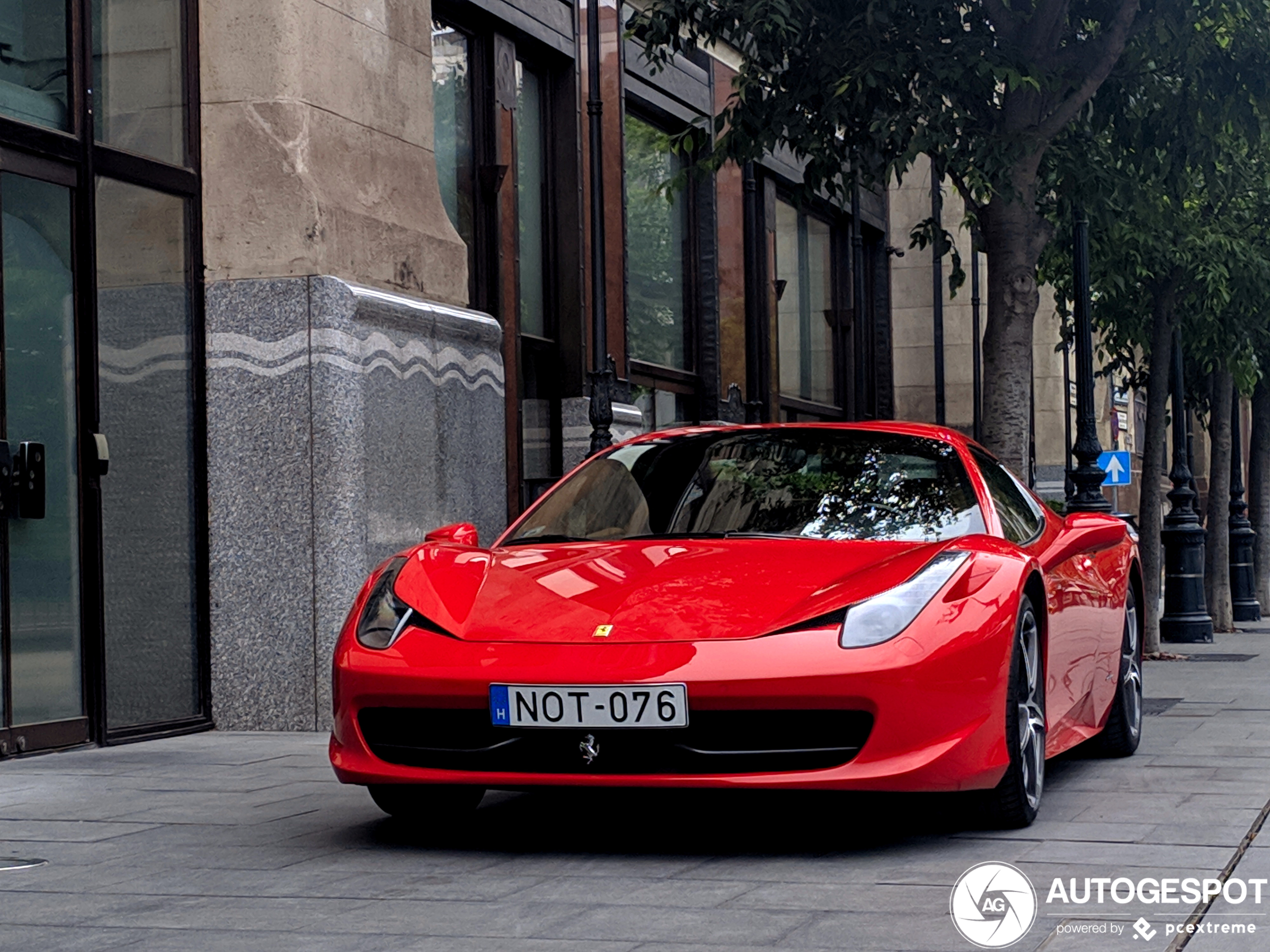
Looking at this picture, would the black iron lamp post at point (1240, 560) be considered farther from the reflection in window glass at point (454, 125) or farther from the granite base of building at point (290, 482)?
the granite base of building at point (290, 482)

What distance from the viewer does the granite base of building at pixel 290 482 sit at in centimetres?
962

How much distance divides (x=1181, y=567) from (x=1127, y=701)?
13473 millimetres

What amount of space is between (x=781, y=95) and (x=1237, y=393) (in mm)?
15892

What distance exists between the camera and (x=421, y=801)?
5.82 metres

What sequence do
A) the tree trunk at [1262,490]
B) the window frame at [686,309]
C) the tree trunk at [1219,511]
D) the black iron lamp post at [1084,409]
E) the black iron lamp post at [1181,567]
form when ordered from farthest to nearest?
the tree trunk at [1262,490] → the tree trunk at [1219,511] → the black iron lamp post at [1181,567] → the window frame at [686,309] → the black iron lamp post at [1084,409]

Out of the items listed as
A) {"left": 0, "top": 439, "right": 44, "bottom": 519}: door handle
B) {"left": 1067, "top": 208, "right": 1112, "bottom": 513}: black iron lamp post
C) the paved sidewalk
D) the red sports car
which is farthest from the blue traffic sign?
the red sports car

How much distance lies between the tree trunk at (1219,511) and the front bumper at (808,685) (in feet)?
A: 59.1

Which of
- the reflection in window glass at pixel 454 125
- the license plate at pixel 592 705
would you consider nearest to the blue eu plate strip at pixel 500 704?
the license plate at pixel 592 705

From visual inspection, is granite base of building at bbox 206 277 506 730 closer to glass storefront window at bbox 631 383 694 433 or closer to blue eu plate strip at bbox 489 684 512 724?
blue eu plate strip at bbox 489 684 512 724

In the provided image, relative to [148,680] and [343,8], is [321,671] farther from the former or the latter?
[343,8]

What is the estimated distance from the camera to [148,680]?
941 centimetres

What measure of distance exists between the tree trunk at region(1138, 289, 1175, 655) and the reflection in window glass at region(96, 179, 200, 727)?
12080 mm

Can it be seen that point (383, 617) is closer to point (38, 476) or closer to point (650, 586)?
point (650, 586)

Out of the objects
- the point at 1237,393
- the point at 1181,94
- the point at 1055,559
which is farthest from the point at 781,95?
the point at 1237,393
